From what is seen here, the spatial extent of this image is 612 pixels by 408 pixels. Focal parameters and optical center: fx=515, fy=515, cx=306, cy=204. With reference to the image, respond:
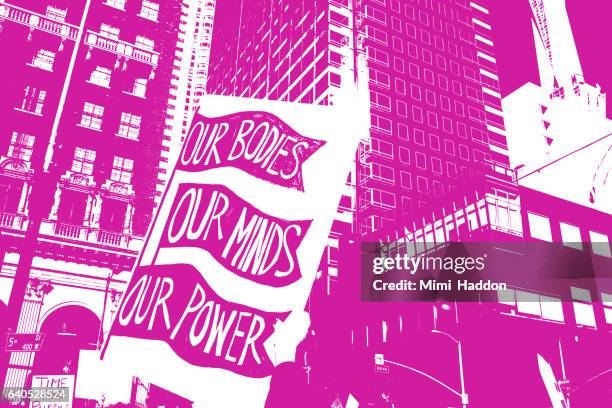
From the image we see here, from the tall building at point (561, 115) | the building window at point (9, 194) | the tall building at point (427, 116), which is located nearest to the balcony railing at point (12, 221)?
the building window at point (9, 194)

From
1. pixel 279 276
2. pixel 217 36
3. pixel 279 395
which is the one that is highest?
pixel 217 36

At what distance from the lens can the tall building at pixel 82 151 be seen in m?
20.2

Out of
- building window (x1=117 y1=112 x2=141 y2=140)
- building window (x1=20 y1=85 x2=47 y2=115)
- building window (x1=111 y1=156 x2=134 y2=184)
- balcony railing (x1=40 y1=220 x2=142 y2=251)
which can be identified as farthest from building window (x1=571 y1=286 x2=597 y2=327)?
building window (x1=20 y1=85 x2=47 y2=115)

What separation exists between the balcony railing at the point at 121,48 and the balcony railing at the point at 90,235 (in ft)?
28.9

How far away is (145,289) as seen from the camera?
724 cm

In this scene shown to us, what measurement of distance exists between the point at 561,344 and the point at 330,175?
81.8 feet

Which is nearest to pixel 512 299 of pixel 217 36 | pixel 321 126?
pixel 321 126

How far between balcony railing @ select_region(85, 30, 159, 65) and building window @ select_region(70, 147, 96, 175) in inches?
200

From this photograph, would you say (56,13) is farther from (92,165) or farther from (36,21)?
(92,165)

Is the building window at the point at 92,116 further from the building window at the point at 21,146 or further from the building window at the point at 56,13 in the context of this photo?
the building window at the point at 56,13

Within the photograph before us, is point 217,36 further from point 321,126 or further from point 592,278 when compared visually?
point 321,126

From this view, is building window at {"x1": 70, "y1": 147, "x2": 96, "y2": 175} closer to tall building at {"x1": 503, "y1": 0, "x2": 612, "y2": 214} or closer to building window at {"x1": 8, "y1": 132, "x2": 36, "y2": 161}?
building window at {"x1": 8, "y1": 132, "x2": 36, "y2": 161}

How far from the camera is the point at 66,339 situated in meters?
19.0

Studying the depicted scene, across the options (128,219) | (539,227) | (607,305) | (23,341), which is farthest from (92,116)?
(607,305)
